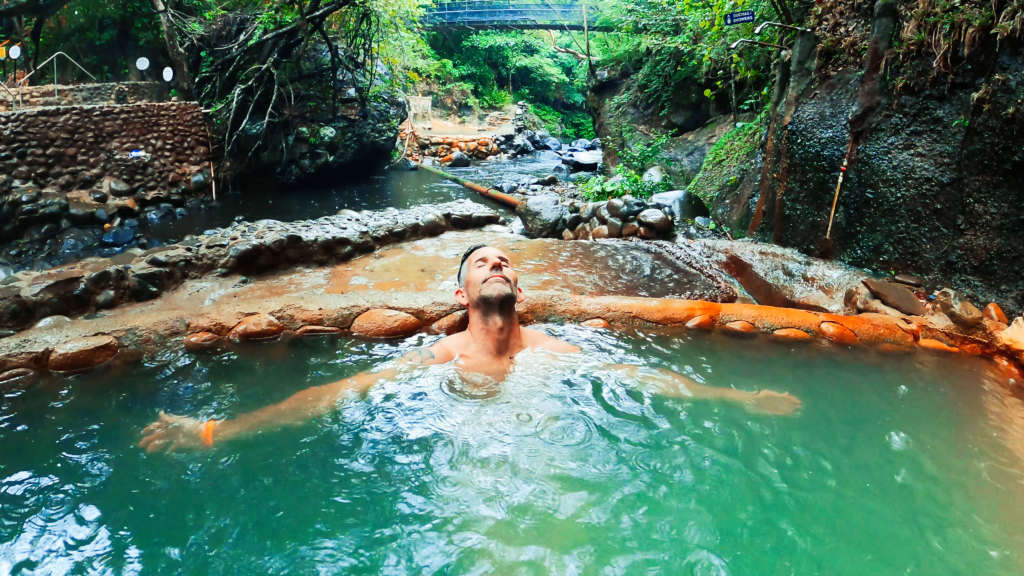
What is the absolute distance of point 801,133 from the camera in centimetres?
555

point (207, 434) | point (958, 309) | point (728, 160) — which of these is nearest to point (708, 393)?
point (958, 309)

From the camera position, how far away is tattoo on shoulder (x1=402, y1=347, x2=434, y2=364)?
10.6ft

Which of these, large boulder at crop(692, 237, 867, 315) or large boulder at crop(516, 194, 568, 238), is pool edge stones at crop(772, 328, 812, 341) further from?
large boulder at crop(516, 194, 568, 238)

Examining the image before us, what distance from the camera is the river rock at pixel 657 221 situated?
6.47 metres

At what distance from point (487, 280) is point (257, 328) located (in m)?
1.75

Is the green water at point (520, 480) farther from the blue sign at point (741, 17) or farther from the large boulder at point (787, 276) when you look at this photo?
the blue sign at point (741, 17)

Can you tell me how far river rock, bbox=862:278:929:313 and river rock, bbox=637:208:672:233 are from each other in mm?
2342

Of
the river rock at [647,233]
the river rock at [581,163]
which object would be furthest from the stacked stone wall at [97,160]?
the river rock at [581,163]

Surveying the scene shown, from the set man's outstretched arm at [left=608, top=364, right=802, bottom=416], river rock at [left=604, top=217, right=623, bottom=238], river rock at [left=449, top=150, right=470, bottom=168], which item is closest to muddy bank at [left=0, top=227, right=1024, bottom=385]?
man's outstretched arm at [left=608, top=364, right=802, bottom=416]

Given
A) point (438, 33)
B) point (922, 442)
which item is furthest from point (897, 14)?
point (438, 33)

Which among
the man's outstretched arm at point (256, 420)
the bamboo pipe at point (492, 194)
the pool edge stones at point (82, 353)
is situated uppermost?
the bamboo pipe at point (492, 194)

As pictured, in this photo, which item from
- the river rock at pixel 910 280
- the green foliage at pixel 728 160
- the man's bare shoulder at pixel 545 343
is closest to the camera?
the man's bare shoulder at pixel 545 343

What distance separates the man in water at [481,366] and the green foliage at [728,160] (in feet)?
16.0

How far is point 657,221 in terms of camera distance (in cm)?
647
